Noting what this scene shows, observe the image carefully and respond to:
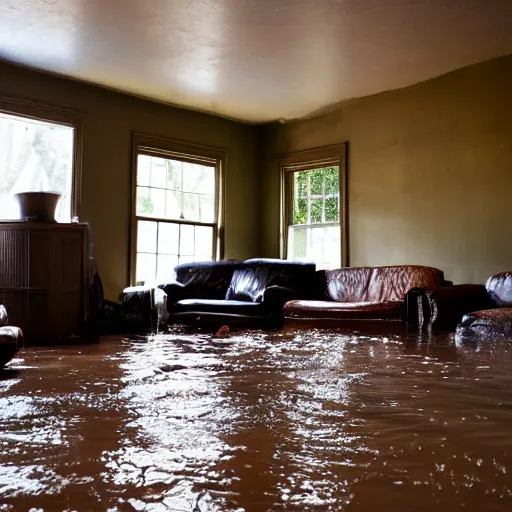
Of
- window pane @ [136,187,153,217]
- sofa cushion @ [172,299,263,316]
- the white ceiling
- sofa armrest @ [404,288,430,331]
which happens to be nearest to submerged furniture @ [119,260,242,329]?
sofa cushion @ [172,299,263,316]

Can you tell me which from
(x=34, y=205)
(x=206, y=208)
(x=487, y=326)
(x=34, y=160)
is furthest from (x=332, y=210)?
(x=34, y=205)

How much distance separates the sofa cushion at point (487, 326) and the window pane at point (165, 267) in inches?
145

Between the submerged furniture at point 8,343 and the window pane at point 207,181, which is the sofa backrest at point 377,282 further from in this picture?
the submerged furniture at point 8,343

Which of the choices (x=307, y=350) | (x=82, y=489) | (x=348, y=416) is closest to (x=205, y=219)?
(x=307, y=350)

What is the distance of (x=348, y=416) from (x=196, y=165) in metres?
5.95

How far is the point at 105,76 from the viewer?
6.14 metres

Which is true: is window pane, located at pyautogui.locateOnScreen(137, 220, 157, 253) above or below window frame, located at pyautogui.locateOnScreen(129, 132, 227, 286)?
below

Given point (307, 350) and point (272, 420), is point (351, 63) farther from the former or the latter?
point (272, 420)

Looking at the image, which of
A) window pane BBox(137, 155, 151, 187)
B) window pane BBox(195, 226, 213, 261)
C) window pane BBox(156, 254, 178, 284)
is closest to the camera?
window pane BBox(137, 155, 151, 187)

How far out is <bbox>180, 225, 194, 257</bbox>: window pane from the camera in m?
7.25

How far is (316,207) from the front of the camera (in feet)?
24.1

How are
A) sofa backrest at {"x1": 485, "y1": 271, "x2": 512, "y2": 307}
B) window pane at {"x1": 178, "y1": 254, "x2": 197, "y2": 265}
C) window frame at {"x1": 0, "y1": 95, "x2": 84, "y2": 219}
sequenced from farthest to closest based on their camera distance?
window pane at {"x1": 178, "y1": 254, "x2": 197, "y2": 265}
window frame at {"x1": 0, "y1": 95, "x2": 84, "y2": 219}
sofa backrest at {"x1": 485, "y1": 271, "x2": 512, "y2": 307}

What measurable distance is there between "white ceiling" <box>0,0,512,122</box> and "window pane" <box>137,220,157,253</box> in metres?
1.54

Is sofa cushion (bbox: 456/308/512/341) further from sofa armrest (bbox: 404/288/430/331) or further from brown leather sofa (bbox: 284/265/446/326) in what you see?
brown leather sofa (bbox: 284/265/446/326)
